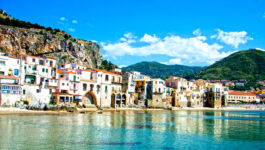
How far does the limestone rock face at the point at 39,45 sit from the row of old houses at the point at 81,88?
21296mm

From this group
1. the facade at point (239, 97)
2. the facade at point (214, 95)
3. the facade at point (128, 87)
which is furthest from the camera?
the facade at point (239, 97)

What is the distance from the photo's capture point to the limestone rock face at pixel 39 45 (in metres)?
83.0

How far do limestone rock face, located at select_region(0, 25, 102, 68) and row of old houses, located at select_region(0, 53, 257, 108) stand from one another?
21.3m

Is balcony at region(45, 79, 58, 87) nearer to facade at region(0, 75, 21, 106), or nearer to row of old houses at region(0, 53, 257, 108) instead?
row of old houses at region(0, 53, 257, 108)

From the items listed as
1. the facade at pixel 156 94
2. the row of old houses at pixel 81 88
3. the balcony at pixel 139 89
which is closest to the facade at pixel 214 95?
the row of old houses at pixel 81 88

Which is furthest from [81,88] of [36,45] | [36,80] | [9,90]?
[36,45]

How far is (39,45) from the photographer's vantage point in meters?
91.4

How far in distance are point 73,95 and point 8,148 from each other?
135ft

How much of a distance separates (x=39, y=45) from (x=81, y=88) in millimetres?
34991

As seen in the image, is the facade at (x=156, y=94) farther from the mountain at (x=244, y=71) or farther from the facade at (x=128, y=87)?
the mountain at (x=244, y=71)

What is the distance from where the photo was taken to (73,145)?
2353cm

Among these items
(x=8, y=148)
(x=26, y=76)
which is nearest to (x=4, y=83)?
(x=26, y=76)

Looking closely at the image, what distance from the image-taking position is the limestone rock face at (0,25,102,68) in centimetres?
8300

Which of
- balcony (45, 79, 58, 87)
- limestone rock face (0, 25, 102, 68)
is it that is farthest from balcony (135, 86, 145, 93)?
balcony (45, 79, 58, 87)
